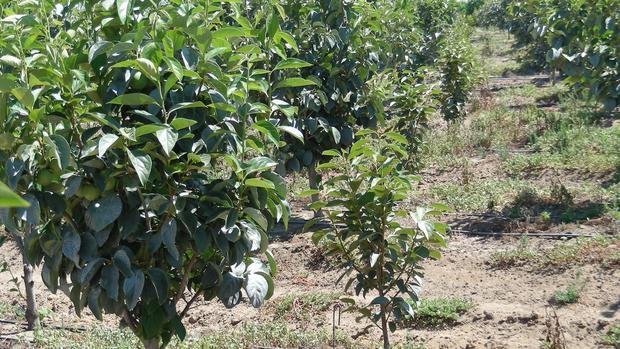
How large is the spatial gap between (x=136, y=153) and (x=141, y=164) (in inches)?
2.6

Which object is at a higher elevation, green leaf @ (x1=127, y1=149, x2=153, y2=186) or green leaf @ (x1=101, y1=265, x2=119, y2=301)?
green leaf @ (x1=127, y1=149, x2=153, y2=186)

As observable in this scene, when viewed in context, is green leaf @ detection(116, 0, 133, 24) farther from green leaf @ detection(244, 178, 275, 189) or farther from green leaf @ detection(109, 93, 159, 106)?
green leaf @ detection(244, 178, 275, 189)

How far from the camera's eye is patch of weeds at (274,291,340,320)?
5.05 m

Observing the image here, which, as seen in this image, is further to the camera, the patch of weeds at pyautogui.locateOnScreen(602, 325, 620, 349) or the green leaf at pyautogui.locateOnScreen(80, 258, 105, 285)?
the patch of weeds at pyautogui.locateOnScreen(602, 325, 620, 349)

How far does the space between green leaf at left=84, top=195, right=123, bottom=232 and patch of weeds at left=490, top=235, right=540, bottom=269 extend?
3984mm

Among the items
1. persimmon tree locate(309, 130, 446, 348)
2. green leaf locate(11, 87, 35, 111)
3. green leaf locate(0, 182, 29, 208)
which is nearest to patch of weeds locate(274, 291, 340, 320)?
persimmon tree locate(309, 130, 446, 348)

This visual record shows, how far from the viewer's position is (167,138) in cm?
223

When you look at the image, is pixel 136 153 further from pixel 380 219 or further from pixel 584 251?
pixel 584 251

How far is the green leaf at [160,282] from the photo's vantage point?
8.14 ft

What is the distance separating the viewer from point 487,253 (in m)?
6.01

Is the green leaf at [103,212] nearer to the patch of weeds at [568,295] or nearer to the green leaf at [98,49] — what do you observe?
the green leaf at [98,49]

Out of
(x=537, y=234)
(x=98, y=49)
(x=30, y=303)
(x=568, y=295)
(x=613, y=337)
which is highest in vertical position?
(x=98, y=49)

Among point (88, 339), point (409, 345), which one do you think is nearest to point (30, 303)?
point (88, 339)

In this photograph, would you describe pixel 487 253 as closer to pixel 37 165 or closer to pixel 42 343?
pixel 42 343
